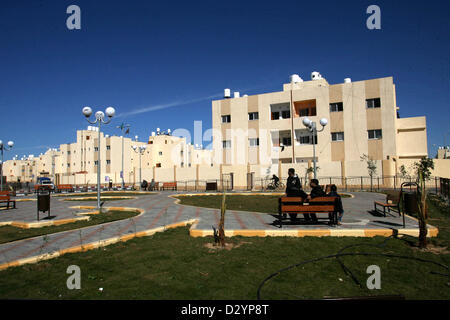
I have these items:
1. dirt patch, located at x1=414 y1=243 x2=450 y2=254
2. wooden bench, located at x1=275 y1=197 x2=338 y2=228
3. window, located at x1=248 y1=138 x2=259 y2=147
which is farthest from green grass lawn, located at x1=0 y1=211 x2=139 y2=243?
window, located at x1=248 y1=138 x2=259 y2=147

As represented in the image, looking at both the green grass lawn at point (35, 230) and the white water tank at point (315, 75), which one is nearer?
the green grass lawn at point (35, 230)

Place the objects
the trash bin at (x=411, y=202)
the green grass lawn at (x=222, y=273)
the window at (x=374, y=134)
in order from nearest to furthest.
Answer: the green grass lawn at (x=222, y=273), the trash bin at (x=411, y=202), the window at (x=374, y=134)

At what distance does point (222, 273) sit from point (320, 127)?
35442 mm

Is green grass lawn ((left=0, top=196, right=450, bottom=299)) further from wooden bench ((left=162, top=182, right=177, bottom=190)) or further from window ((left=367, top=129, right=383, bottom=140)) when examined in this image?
window ((left=367, top=129, right=383, bottom=140))

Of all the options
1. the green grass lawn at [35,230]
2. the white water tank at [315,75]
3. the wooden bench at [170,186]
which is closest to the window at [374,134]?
the white water tank at [315,75]

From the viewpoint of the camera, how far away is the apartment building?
35188 mm

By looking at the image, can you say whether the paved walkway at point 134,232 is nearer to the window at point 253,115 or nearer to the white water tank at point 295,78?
the window at point 253,115

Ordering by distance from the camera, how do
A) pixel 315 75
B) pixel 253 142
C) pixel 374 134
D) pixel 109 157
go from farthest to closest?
pixel 109 157 → pixel 315 75 → pixel 253 142 → pixel 374 134

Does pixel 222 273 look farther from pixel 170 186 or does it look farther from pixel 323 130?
pixel 323 130

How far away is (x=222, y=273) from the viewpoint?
16.2ft

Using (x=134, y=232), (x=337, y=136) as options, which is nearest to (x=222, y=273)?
(x=134, y=232)

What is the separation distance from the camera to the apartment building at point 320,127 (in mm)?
35188

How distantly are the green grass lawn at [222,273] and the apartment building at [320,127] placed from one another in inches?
1116
